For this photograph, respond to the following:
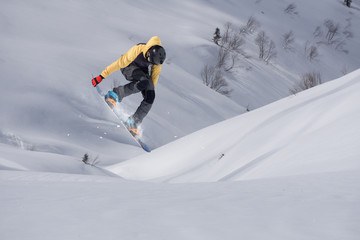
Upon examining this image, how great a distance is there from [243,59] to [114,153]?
24.9m

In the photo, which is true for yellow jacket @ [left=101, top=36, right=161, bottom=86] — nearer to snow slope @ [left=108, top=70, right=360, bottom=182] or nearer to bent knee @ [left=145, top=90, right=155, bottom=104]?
bent knee @ [left=145, top=90, right=155, bottom=104]

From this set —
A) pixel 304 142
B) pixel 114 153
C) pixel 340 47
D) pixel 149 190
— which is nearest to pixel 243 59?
pixel 340 47

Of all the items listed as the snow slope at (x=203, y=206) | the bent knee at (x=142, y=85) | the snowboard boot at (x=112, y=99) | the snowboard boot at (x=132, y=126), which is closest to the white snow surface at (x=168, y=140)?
the snow slope at (x=203, y=206)

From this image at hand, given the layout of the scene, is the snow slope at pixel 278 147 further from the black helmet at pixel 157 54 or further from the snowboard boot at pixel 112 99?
the black helmet at pixel 157 54

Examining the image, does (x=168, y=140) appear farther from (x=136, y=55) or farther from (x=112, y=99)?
(x=136, y=55)

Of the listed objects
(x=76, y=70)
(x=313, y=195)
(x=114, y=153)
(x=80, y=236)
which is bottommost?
(x=114, y=153)

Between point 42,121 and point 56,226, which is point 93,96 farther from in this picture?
point 56,226

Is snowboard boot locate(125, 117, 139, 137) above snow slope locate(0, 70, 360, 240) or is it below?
below

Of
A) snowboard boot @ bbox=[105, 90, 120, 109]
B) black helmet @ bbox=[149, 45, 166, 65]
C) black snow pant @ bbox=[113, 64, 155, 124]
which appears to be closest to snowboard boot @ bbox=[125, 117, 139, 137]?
snowboard boot @ bbox=[105, 90, 120, 109]

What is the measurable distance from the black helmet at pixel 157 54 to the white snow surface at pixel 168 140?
6.30ft

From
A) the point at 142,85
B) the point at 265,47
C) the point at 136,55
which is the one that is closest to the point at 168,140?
the point at 142,85

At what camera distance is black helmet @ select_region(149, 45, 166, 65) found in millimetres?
5355

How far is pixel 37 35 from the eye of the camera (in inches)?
968

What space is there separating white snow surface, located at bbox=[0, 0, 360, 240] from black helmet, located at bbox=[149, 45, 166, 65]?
1919mm
